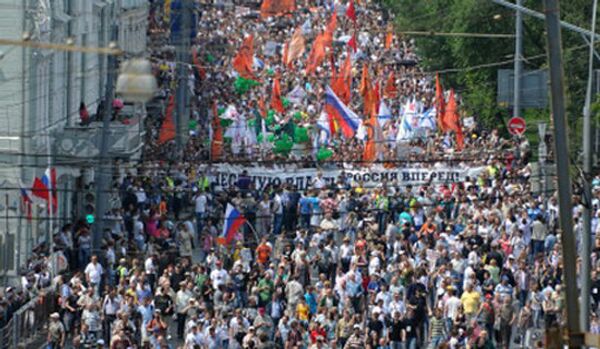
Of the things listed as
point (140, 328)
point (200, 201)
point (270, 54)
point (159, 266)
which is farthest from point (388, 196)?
point (270, 54)

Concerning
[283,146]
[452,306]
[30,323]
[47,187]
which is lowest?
[30,323]

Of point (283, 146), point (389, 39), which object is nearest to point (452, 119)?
point (283, 146)

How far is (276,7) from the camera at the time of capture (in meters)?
76.8

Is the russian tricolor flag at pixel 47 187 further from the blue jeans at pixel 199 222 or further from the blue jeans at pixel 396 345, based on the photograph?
the blue jeans at pixel 396 345

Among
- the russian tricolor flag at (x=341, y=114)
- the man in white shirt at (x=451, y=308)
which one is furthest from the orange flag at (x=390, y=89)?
the man in white shirt at (x=451, y=308)

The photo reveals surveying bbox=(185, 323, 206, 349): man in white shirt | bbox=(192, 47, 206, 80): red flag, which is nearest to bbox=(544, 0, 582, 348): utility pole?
bbox=(185, 323, 206, 349): man in white shirt

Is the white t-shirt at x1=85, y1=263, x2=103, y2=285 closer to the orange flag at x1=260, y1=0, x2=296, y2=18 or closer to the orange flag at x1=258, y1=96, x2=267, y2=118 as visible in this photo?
the orange flag at x1=258, y1=96, x2=267, y2=118

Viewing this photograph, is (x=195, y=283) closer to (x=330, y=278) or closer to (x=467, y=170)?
(x=330, y=278)

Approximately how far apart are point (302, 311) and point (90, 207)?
9852mm

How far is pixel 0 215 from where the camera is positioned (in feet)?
146

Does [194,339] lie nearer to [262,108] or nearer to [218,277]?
[218,277]

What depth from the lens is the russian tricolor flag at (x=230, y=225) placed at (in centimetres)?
4325

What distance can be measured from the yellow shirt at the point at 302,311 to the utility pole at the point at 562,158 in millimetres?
16892

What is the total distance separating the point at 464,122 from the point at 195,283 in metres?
28.2
